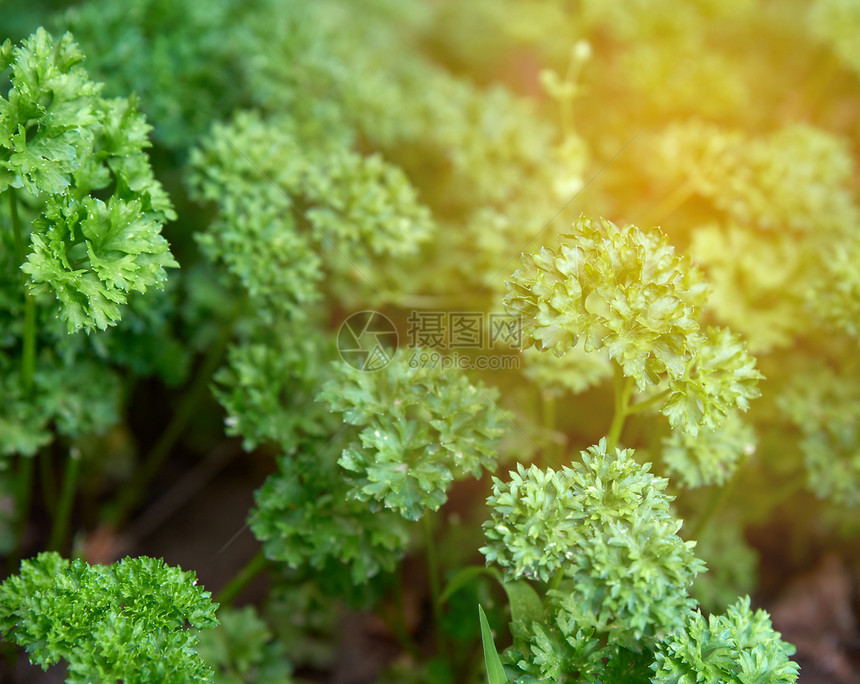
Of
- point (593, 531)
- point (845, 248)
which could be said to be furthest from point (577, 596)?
point (845, 248)

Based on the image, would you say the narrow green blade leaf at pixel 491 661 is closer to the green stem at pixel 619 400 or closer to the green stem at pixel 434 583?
the green stem at pixel 434 583

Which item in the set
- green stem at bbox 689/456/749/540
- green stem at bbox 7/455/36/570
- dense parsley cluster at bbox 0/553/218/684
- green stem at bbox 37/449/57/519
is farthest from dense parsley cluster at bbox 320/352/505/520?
green stem at bbox 37/449/57/519

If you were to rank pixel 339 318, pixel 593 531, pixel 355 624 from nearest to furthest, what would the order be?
1. pixel 593 531
2. pixel 355 624
3. pixel 339 318

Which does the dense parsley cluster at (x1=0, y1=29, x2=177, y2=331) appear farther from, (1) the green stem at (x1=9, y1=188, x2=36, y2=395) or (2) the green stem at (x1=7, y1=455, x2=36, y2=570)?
(2) the green stem at (x1=7, y1=455, x2=36, y2=570)

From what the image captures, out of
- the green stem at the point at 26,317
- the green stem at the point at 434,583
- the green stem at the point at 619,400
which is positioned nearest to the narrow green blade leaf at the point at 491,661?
the green stem at the point at 434,583

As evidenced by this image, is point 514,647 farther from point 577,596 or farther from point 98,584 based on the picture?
point 98,584

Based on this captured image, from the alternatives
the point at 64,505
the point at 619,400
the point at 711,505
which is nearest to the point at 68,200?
the point at 64,505

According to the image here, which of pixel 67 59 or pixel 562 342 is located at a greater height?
pixel 67 59
